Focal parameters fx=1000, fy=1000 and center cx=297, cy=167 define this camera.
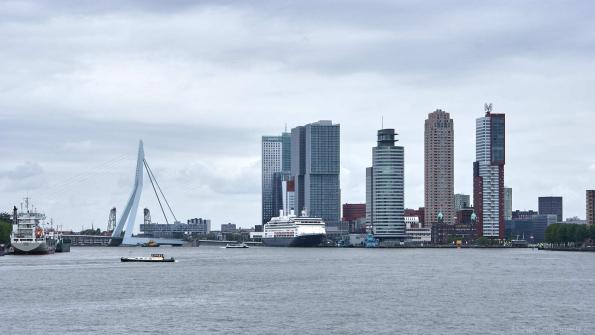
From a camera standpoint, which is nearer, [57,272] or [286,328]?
[286,328]

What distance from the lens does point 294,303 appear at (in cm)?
8275

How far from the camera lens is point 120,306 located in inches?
3125

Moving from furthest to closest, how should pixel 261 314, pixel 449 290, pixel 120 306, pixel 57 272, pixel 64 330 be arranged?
1. pixel 57 272
2. pixel 449 290
3. pixel 120 306
4. pixel 261 314
5. pixel 64 330

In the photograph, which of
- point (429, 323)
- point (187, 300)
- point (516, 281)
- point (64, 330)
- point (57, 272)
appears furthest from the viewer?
point (57, 272)

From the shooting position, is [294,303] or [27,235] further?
[27,235]

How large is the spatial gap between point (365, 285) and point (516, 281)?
64.7ft

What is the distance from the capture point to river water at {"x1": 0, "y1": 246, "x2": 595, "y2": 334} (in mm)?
66812

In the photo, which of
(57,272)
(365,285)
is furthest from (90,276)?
(365,285)

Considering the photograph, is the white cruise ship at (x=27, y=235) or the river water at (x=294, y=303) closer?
the river water at (x=294, y=303)

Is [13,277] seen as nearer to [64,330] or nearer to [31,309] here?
[31,309]

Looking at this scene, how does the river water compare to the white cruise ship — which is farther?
the white cruise ship

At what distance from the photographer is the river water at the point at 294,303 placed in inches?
2630

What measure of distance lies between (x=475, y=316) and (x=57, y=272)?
6976 centimetres

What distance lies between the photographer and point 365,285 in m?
104
